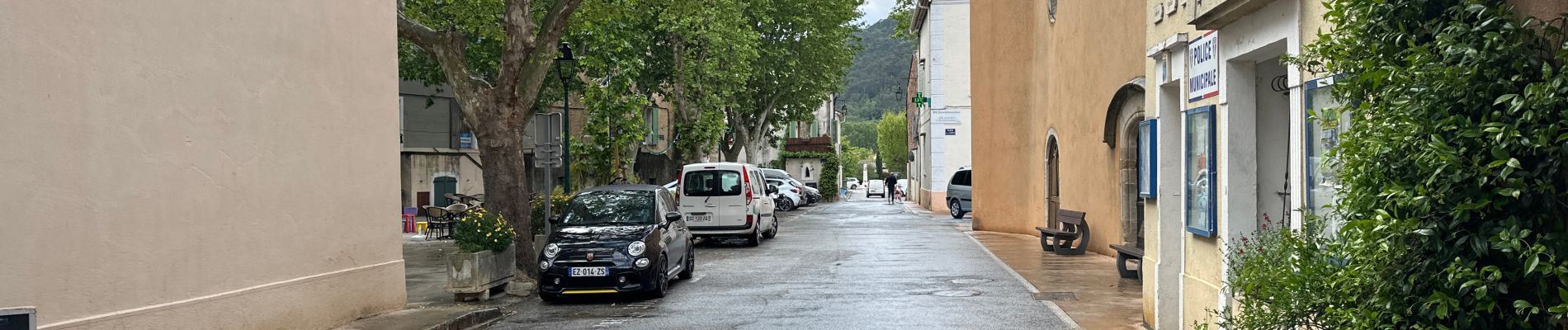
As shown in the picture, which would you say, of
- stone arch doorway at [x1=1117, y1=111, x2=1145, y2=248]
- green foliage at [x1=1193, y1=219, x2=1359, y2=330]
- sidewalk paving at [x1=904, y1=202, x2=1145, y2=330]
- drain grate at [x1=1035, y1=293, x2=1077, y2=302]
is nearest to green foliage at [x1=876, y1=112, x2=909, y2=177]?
sidewalk paving at [x1=904, y1=202, x2=1145, y2=330]

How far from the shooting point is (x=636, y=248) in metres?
13.2

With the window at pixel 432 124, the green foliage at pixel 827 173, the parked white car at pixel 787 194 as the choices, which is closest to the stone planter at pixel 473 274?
the window at pixel 432 124

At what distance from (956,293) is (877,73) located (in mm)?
130995

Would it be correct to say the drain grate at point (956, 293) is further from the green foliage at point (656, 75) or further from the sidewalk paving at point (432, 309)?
the green foliage at point (656, 75)

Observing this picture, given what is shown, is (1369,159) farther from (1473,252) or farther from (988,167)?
(988,167)

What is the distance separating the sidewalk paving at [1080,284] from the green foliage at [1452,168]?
5.77m

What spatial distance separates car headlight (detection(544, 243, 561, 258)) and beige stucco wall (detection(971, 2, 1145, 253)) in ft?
27.4

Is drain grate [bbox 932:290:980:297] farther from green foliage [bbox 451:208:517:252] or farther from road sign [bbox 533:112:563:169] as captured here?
road sign [bbox 533:112:563:169]

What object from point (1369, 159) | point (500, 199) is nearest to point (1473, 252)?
point (1369, 159)

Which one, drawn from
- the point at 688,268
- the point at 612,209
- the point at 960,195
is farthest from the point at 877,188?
the point at 612,209

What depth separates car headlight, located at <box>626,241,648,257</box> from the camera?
13.1m

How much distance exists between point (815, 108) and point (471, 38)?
74.8ft

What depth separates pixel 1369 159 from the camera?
485cm

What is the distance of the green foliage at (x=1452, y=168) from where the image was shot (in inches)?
168
